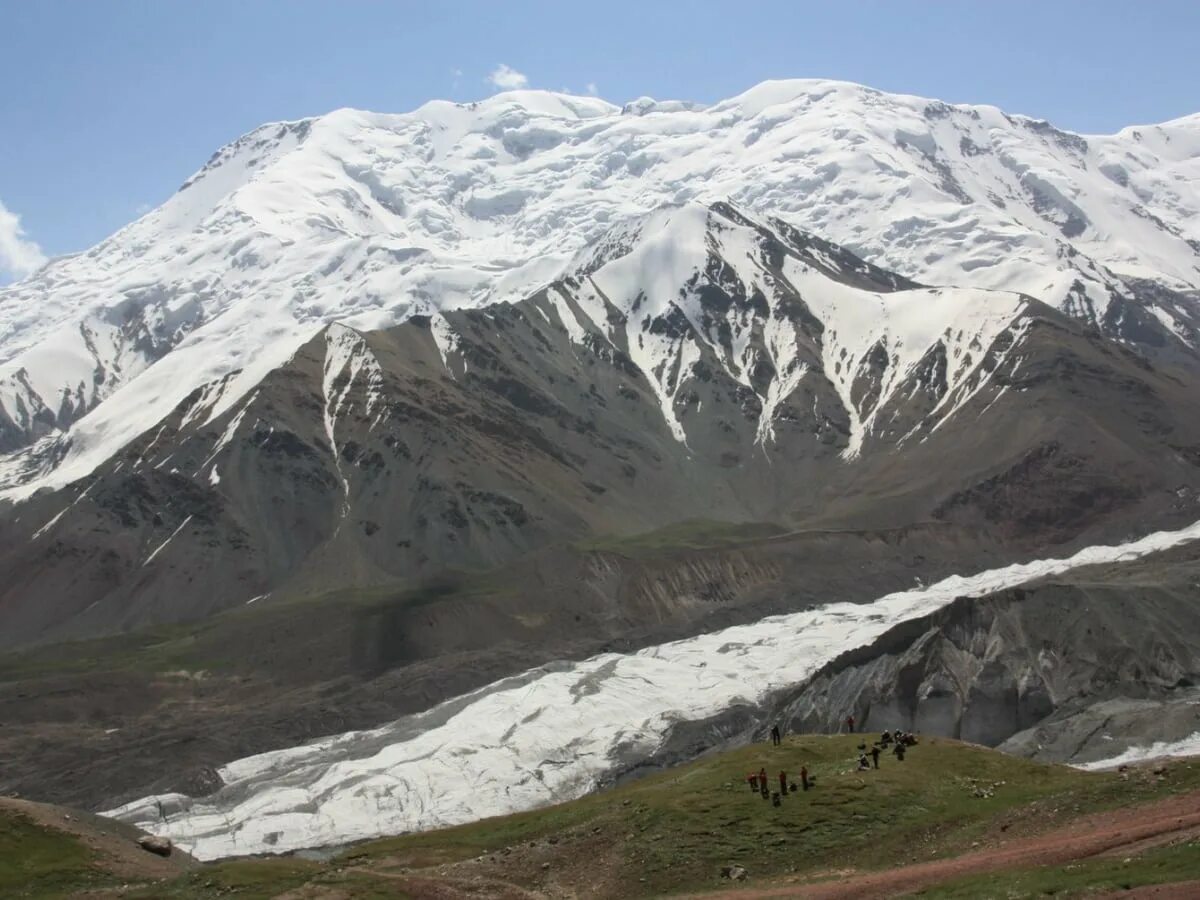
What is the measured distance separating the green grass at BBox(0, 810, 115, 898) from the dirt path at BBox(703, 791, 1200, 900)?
97.6ft

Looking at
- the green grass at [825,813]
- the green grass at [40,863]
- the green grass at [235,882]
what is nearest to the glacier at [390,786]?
the green grass at [40,863]

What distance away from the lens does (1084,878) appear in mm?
45969

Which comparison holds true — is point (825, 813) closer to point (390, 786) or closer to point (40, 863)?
point (40, 863)

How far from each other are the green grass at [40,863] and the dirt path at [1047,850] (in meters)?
29.8

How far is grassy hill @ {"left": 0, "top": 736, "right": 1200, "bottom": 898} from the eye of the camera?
200ft

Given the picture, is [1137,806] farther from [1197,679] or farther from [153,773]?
[153,773]

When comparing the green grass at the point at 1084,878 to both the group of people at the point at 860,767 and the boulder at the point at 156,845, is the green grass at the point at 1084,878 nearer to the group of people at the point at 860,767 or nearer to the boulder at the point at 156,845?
the group of people at the point at 860,767

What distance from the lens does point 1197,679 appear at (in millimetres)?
160125

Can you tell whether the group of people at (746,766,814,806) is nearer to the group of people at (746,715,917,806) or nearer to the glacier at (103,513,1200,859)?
the group of people at (746,715,917,806)

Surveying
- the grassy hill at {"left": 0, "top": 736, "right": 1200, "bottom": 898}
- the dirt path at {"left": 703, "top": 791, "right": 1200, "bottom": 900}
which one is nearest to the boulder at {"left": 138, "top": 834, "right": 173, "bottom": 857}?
the grassy hill at {"left": 0, "top": 736, "right": 1200, "bottom": 898}

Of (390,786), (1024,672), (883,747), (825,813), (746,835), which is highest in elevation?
(883,747)

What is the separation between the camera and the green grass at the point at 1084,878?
145 ft

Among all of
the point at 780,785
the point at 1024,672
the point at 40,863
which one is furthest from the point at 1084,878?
the point at 1024,672

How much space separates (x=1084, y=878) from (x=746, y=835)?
22.3 metres
